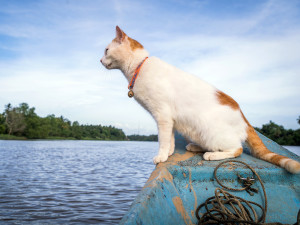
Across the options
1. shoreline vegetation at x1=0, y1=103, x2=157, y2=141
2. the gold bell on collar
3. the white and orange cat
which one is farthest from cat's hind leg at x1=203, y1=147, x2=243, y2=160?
shoreline vegetation at x1=0, y1=103, x2=157, y2=141

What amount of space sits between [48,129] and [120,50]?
79184 millimetres

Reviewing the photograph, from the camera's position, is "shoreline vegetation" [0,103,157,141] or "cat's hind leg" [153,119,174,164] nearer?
"cat's hind leg" [153,119,174,164]

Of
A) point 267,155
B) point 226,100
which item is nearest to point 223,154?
point 267,155

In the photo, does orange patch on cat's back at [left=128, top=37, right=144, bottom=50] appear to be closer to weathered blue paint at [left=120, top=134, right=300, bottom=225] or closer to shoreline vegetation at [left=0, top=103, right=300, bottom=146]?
weathered blue paint at [left=120, top=134, right=300, bottom=225]

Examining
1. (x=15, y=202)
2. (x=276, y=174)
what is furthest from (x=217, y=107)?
(x=15, y=202)

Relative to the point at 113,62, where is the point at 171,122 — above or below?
below

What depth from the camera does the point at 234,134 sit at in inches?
110

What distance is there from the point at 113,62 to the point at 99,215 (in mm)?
3889

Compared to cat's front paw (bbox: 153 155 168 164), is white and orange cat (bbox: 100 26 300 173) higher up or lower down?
higher up

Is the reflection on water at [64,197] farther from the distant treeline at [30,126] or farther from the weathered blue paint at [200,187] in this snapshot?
the distant treeline at [30,126]

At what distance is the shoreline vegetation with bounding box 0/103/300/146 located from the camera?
4903cm

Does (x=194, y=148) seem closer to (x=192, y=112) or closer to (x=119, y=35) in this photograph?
(x=192, y=112)

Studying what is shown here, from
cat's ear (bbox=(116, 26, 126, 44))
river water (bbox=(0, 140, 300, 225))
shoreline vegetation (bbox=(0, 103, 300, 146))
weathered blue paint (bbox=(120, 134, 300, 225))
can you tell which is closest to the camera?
weathered blue paint (bbox=(120, 134, 300, 225))

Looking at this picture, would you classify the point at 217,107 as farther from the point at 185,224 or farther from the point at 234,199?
the point at 185,224
